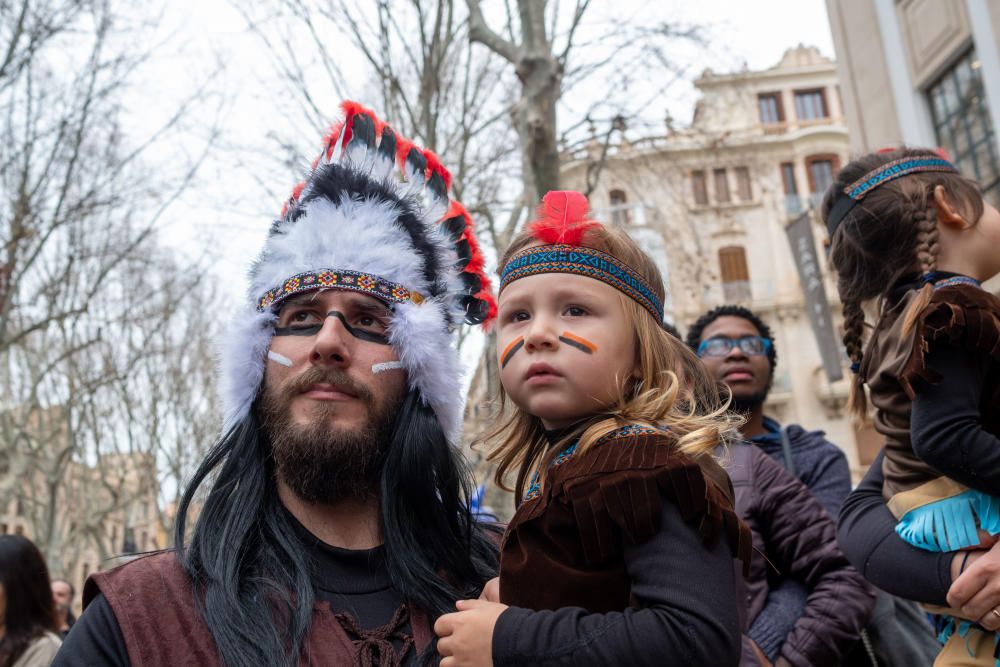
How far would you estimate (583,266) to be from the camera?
6.80ft

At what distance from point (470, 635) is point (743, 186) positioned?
31.6 m

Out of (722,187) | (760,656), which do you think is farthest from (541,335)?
(722,187)

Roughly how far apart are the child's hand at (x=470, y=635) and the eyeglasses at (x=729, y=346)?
8.22 ft

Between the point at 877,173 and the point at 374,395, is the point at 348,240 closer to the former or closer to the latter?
the point at 374,395

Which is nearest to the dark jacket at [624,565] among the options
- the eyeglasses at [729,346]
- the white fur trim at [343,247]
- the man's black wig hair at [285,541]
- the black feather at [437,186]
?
the man's black wig hair at [285,541]

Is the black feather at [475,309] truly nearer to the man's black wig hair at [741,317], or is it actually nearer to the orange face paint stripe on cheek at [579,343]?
the orange face paint stripe on cheek at [579,343]

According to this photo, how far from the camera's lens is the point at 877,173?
101 inches

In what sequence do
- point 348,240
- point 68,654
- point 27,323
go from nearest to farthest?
point 68,654 → point 348,240 → point 27,323

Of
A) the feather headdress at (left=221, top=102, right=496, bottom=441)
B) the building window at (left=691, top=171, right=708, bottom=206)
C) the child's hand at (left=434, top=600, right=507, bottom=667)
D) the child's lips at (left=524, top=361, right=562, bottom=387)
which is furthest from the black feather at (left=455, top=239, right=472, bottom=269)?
the building window at (left=691, top=171, right=708, bottom=206)

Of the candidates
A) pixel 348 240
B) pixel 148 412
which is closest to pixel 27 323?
pixel 148 412

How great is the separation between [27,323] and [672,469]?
48.8 feet

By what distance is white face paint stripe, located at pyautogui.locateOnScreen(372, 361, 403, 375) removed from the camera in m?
2.50

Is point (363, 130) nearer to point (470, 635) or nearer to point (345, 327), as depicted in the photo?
point (345, 327)

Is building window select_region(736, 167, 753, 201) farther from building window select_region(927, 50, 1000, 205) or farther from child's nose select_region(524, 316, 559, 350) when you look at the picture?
child's nose select_region(524, 316, 559, 350)
